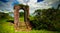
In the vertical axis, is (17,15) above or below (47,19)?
A: above

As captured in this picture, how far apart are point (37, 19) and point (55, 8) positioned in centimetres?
77

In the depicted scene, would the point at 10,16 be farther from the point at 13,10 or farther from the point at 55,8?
the point at 55,8

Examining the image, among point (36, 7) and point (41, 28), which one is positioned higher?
point (36, 7)

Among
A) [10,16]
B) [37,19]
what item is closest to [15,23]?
[10,16]

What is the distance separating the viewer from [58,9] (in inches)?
260

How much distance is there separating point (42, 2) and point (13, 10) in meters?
1.09

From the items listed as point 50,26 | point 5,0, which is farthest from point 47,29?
point 5,0

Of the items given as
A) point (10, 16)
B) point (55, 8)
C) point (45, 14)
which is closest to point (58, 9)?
point (55, 8)

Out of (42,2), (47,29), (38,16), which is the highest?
(42,2)

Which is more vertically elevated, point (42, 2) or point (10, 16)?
point (42, 2)

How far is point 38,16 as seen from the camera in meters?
6.51

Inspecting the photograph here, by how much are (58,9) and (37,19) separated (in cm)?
85

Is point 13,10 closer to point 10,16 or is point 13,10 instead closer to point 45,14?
point 10,16

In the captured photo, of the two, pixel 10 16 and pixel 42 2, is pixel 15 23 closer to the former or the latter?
pixel 10 16
